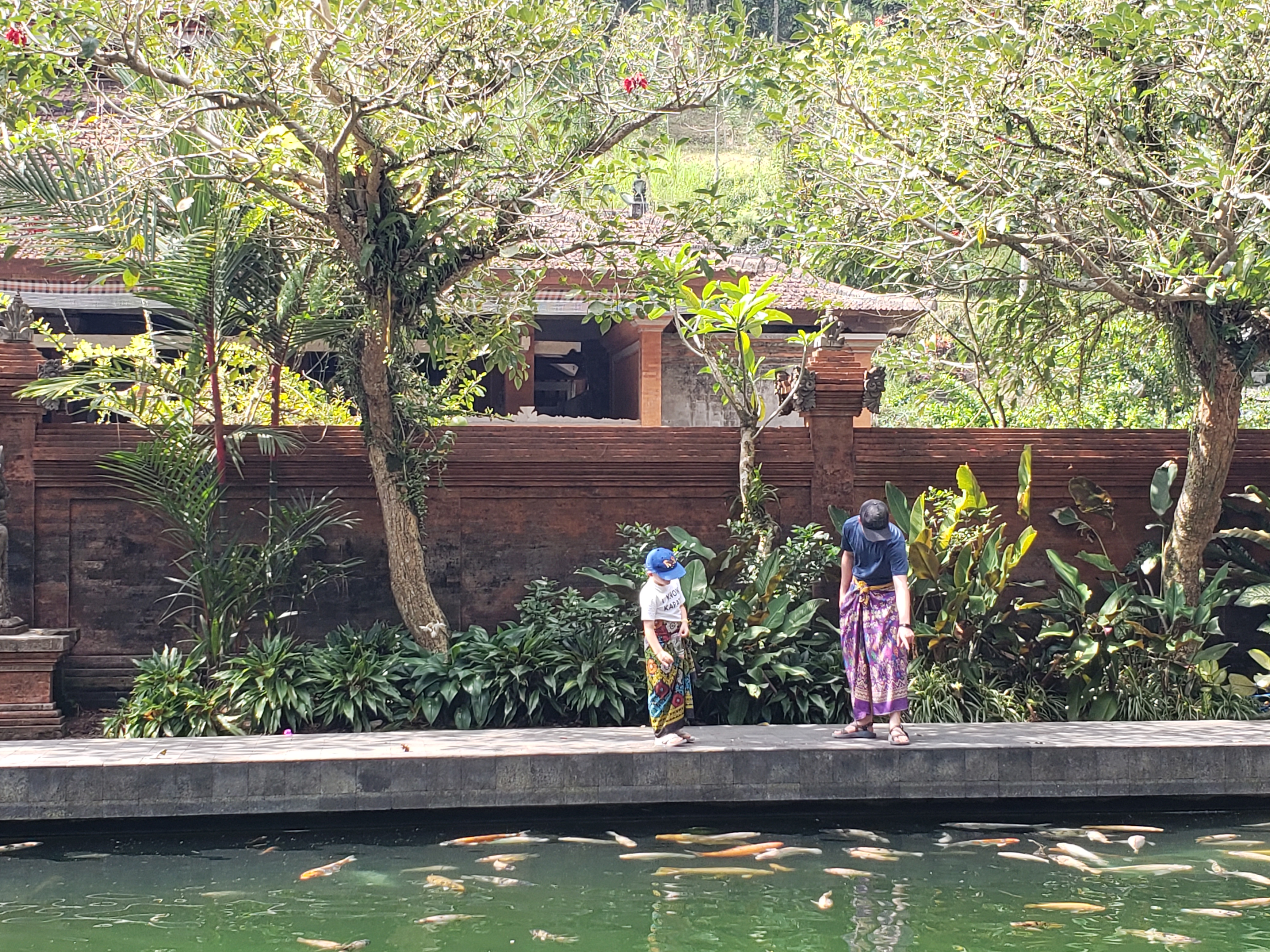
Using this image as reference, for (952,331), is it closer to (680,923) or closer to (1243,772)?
(1243,772)

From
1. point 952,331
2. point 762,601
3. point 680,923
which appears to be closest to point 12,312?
point 762,601

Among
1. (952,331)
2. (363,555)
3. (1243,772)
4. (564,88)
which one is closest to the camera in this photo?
(1243,772)

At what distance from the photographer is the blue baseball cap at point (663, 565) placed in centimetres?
711

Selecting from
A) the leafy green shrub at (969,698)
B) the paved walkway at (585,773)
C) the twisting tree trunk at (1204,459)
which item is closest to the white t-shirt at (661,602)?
the paved walkway at (585,773)

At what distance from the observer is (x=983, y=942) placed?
16.4ft

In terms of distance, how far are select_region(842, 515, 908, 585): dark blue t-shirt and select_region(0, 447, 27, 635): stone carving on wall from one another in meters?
5.19

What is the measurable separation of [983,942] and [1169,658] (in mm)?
4110

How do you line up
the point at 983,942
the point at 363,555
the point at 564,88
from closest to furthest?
the point at 983,942
the point at 564,88
the point at 363,555

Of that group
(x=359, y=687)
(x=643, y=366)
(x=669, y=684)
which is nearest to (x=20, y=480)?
(x=359, y=687)

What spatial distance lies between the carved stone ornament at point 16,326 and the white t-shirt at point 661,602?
470 centimetres

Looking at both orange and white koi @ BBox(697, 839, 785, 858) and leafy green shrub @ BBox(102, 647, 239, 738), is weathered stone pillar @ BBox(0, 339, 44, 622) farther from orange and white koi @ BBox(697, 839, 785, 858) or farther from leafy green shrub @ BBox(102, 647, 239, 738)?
orange and white koi @ BBox(697, 839, 785, 858)

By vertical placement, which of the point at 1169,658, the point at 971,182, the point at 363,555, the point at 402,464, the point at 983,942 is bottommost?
the point at 983,942

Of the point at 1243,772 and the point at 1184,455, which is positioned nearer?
the point at 1243,772

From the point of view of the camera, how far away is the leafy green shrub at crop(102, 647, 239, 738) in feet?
25.2
